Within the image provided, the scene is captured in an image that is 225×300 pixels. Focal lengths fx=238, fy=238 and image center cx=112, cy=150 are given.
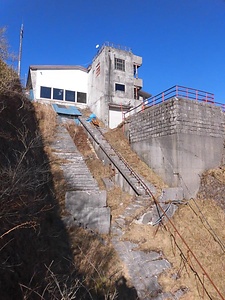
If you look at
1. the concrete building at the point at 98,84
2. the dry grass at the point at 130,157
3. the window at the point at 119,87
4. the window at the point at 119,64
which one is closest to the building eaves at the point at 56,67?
the concrete building at the point at 98,84

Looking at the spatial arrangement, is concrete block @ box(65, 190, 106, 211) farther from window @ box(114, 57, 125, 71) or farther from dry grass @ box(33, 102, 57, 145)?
window @ box(114, 57, 125, 71)

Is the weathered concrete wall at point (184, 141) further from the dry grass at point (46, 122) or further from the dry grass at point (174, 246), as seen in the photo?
the dry grass at point (46, 122)

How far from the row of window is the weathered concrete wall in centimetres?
1255

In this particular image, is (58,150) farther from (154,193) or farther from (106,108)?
(106,108)

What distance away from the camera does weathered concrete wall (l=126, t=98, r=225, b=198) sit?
12031mm

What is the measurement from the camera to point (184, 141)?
12.2 meters

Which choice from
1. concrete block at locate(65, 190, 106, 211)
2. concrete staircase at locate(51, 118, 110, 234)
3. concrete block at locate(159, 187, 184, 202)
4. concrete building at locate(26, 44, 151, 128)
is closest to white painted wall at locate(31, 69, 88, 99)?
concrete building at locate(26, 44, 151, 128)

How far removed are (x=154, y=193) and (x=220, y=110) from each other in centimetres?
698

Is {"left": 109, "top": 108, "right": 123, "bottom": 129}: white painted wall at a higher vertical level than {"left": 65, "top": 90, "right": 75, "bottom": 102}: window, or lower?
lower

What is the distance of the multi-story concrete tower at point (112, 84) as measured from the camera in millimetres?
22172

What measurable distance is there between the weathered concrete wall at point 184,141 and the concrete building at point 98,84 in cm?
839

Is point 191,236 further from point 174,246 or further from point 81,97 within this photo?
point 81,97

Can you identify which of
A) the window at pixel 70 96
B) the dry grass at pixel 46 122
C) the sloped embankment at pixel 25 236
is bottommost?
the sloped embankment at pixel 25 236

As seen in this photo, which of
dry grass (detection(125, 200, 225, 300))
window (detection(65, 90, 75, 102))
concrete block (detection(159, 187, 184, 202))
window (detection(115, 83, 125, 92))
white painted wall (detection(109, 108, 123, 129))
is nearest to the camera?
dry grass (detection(125, 200, 225, 300))
